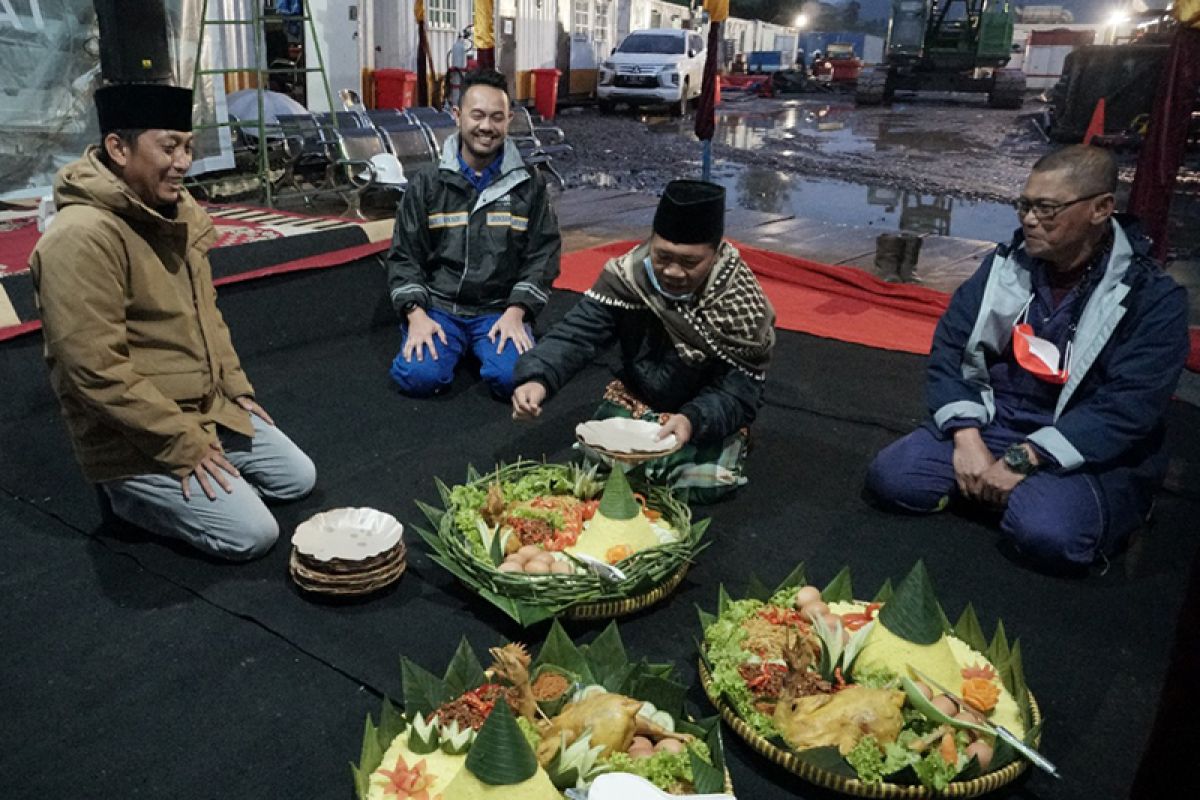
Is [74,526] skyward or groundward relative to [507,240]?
groundward

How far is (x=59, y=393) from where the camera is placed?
7.97 ft

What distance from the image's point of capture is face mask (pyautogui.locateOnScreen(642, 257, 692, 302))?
9.39 feet

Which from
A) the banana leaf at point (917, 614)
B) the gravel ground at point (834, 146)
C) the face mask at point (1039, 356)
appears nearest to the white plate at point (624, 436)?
the banana leaf at point (917, 614)

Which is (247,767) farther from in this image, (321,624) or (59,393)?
(59,393)

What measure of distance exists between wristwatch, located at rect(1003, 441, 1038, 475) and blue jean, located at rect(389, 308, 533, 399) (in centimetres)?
181

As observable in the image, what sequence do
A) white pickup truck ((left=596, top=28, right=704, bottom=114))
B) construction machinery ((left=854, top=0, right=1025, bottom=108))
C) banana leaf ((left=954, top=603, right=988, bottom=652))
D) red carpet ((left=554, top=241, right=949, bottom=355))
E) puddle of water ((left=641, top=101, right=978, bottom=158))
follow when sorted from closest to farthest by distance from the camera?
banana leaf ((left=954, top=603, right=988, bottom=652)), red carpet ((left=554, top=241, right=949, bottom=355)), puddle of water ((left=641, top=101, right=978, bottom=158)), white pickup truck ((left=596, top=28, right=704, bottom=114)), construction machinery ((left=854, top=0, right=1025, bottom=108))

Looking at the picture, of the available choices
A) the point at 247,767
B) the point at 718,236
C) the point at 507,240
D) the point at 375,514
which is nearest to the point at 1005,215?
the point at 507,240

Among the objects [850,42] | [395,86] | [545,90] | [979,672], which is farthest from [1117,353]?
[850,42]

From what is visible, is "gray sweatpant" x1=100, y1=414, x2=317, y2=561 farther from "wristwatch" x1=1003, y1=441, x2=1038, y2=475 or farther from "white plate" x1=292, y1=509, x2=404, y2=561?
"wristwatch" x1=1003, y1=441, x2=1038, y2=475

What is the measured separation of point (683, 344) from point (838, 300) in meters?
2.61

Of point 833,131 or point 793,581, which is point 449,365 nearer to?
point 793,581

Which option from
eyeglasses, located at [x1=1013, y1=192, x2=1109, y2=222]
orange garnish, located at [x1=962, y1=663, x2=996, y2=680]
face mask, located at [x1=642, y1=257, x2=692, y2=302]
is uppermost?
eyeglasses, located at [x1=1013, y1=192, x2=1109, y2=222]

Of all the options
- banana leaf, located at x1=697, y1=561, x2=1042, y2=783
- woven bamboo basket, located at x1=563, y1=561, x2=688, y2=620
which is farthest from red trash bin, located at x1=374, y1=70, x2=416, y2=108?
banana leaf, located at x1=697, y1=561, x2=1042, y2=783

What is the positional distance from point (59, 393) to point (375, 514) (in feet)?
2.78
